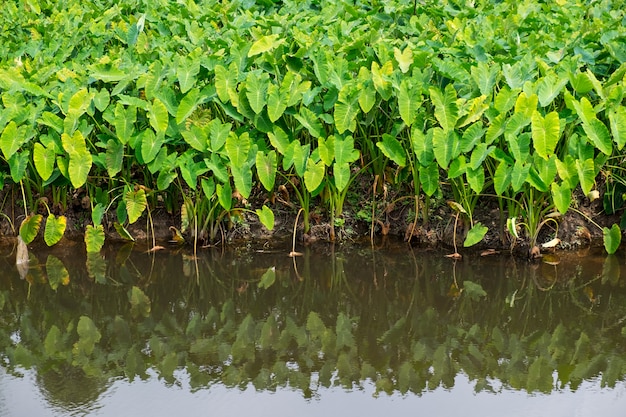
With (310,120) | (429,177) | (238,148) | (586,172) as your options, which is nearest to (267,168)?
(238,148)

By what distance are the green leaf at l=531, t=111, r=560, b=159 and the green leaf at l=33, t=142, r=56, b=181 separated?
2.41 metres

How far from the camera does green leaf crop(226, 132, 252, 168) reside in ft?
15.4

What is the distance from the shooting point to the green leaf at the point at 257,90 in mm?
4793

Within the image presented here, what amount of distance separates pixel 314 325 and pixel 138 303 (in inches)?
33.8

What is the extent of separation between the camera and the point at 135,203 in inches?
189

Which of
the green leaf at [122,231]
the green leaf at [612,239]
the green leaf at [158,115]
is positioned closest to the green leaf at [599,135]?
the green leaf at [612,239]

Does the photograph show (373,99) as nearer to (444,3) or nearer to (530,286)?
(530,286)

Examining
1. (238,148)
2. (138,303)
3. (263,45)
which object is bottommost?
(138,303)

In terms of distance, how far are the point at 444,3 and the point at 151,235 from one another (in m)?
2.93

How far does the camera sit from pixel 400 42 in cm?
562

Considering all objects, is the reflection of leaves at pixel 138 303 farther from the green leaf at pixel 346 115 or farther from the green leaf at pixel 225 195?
the green leaf at pixel 346 115

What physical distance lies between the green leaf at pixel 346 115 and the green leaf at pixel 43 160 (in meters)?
1.46

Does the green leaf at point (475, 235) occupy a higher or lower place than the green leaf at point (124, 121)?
lower

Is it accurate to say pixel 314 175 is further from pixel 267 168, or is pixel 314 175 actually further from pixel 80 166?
pixel 80 166
